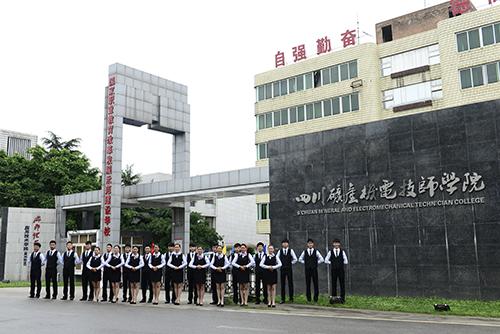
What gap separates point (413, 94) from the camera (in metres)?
29.8

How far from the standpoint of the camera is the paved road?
8.12 meters

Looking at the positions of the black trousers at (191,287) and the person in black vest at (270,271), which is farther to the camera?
the black trousers at (191,287)

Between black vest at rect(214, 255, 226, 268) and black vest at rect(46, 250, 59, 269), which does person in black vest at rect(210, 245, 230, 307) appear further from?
black vest at rect(46, 250, 59, 269)

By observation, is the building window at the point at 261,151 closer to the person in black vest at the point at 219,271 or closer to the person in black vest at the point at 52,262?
the person in black vest at the point at 52,262

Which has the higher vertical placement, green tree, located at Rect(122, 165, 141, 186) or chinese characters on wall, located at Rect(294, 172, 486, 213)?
green tree, located at Rect(122, 165, 141, 186)

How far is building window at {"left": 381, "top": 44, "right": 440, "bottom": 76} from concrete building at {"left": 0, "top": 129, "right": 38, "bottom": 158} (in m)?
46.2

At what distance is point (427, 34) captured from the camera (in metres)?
29.2

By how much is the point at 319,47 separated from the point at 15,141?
45452 millimetres

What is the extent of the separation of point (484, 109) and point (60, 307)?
431 inches

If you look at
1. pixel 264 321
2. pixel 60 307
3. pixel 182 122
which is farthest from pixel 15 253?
pixel 264 321

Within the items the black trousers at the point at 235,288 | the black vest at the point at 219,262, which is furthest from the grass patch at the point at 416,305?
the black vest at the point at 219,262

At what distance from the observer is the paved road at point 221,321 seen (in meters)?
8.12

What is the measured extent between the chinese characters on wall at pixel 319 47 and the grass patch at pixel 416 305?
73.0ft

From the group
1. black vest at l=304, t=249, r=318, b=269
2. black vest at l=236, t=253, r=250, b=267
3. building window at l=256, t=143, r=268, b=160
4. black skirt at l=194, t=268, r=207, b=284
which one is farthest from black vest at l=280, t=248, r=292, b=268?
building window at l=256, t=143, r=268, b=160
